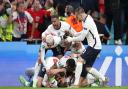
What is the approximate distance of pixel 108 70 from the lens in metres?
16.1

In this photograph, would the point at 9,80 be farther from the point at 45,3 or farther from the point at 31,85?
the point at 45,3

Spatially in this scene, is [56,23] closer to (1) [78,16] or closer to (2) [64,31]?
(2) [64,31]

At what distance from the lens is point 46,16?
16141mm

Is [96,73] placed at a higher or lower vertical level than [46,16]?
lower

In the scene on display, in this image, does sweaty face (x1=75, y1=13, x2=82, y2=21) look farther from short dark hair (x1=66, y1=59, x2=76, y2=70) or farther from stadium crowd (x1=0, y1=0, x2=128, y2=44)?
short dark hair (x1=66, y1=59, x2=76, y2=70)

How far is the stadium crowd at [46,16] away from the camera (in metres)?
15.6

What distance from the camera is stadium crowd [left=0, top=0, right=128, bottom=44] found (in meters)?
15.6

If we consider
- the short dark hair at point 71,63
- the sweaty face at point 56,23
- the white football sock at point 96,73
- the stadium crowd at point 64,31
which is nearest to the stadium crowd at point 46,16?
the stadium crowd at point 64,31

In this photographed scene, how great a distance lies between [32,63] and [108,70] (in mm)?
1976

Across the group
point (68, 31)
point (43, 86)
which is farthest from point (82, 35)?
point (43, 86)

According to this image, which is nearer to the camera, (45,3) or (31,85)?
(31,85)

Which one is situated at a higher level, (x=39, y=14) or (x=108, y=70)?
(x=39, y=14)

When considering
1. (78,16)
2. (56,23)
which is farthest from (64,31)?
(78,16)

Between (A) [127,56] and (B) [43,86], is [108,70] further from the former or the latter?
(B) [43,86]
